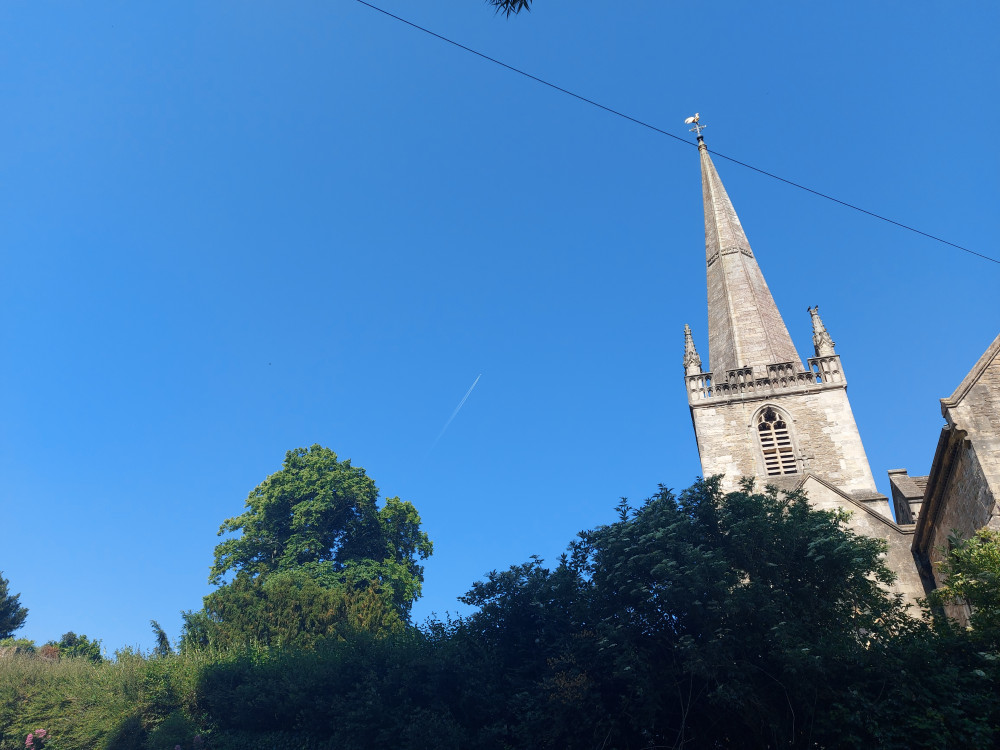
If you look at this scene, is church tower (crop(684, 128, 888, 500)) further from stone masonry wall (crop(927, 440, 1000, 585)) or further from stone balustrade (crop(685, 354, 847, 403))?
stone masonry wall (crop(927, 440, 1000, 585))

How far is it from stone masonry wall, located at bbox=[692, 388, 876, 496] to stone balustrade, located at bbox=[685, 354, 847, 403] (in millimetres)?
344

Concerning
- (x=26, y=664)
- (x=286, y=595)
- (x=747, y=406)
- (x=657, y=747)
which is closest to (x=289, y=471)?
(x=286, y=595)

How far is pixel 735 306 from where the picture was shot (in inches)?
1294

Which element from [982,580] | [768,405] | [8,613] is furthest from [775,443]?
[8,613]

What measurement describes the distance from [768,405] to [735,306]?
6315mm

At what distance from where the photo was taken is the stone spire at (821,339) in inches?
1168

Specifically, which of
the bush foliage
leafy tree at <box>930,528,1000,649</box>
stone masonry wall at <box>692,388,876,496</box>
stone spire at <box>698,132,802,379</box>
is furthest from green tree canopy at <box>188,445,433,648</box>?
leafy tree at <box>930,528,1000,649</box>

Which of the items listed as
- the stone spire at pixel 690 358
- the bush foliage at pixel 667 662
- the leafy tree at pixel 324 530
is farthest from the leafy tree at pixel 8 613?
the stone spire at pixel 690 358

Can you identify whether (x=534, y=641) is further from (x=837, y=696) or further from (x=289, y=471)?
(x=289, y=471)

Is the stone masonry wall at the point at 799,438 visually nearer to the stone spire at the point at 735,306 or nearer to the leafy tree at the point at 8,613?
the stone spire at the point at 735,306

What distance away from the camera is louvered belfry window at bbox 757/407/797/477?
26938mm

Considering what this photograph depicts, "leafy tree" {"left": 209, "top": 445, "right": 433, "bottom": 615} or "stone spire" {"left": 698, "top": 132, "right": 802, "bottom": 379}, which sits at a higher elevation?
"stone spire" {"left": 698, "top": 132, "right": 802, "bottom": 379}

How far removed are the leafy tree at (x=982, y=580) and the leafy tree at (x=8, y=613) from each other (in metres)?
58.0

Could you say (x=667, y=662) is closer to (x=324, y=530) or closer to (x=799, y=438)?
(x=799, y=438)
